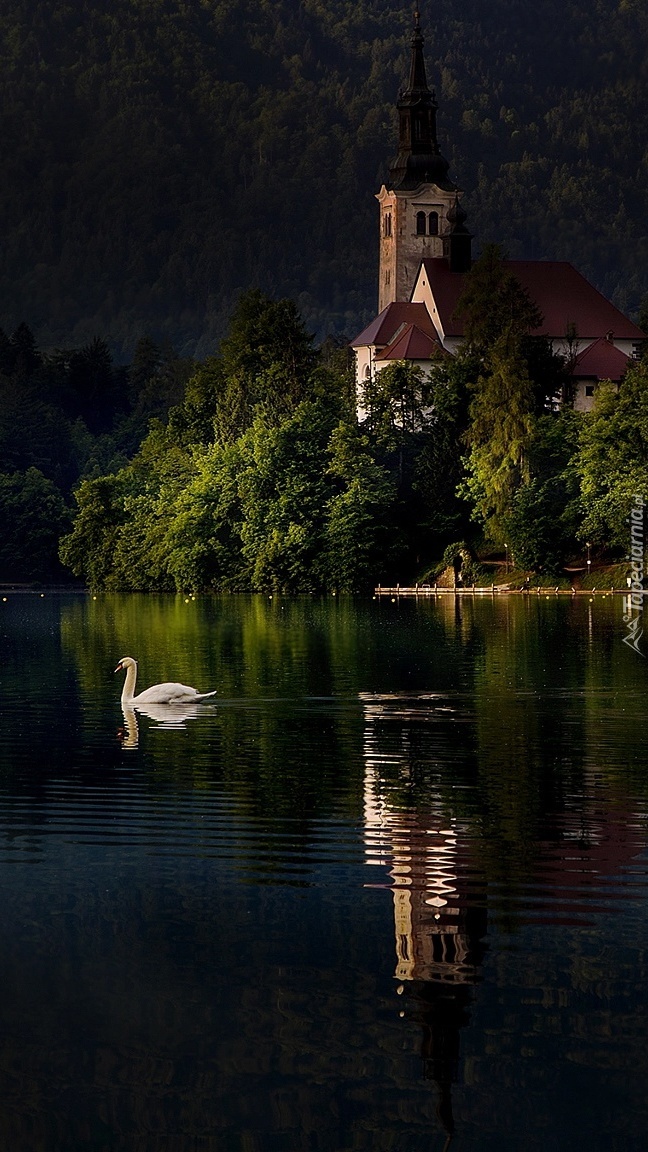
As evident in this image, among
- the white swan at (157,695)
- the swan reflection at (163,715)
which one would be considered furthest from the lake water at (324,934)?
the white swan at (157,695)

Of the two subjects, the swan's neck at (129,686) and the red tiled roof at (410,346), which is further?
the red tiled roof at (410,346)

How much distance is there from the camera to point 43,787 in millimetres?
22891

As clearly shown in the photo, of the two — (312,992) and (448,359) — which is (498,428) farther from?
(312,992)

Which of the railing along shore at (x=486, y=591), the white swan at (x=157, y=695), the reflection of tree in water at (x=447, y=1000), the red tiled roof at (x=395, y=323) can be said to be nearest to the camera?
the reflection of tree in water at (x=447, y=1000)

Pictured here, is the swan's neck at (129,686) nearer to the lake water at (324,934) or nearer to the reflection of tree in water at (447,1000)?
the lake water at (324,934)

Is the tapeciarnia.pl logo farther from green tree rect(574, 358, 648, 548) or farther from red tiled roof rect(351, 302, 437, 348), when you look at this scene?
red tiled roof rect(351, 302, 437, 348)

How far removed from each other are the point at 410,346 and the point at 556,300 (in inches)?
556

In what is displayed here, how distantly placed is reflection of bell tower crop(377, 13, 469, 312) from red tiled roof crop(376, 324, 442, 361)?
25.9 m

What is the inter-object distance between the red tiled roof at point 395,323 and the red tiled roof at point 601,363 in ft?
42.3

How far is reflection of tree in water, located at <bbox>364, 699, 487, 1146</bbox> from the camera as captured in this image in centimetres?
1241

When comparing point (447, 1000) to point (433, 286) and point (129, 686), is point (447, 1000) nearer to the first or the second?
point (129, 686)

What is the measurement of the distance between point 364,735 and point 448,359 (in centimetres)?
8485

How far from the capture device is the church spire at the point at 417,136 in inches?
6329

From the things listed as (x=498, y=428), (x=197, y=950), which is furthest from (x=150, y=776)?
(x=498, y=428)
